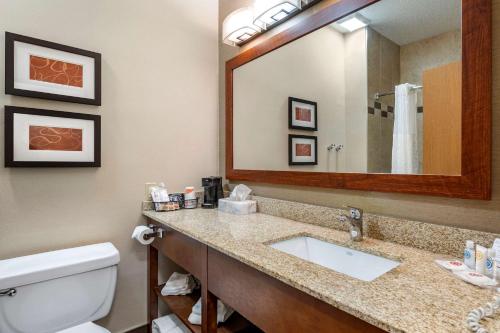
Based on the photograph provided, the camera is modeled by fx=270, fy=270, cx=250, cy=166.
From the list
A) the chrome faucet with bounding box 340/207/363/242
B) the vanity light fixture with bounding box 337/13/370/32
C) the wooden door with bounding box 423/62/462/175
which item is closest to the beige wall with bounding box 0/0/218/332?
the vanity light fixture with bounding box 337/13/370/32

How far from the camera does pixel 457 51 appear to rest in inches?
35.4

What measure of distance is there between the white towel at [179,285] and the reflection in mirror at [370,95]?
81 cm

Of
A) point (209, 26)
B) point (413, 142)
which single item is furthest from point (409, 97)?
point (209, 26)

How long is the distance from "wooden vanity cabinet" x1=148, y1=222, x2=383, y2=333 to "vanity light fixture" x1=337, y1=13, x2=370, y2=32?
110 cm

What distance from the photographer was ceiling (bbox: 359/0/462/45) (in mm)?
921

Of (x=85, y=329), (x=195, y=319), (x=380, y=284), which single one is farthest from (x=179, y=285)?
(x=380, y=284)

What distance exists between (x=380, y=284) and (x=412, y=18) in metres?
0.98

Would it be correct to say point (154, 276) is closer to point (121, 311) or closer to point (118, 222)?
point (121, 311)

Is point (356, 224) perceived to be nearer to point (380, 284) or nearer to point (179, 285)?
point (380, 284)

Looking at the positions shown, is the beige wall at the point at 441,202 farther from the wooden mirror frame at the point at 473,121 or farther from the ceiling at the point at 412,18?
the ceiling at the point at 412,18

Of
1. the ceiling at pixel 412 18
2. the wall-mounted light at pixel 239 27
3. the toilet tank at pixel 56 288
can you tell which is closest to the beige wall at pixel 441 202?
the ceiling at pixel 412 18

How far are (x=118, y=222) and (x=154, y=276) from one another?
400mm

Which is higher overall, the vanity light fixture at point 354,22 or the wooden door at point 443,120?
the vanity light fixture at point 354,22

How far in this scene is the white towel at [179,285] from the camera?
157 cm
